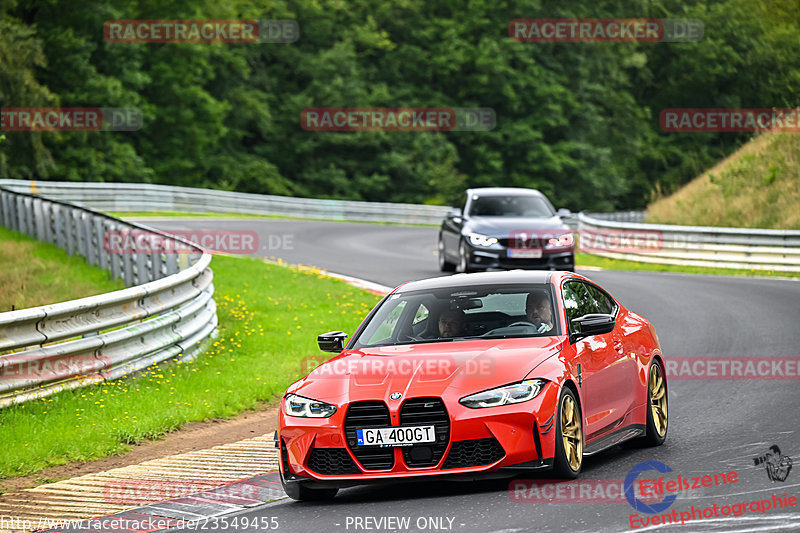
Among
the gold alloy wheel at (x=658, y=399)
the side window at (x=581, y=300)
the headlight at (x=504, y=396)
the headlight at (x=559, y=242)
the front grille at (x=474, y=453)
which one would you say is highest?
the side window at (x=581, y=300)

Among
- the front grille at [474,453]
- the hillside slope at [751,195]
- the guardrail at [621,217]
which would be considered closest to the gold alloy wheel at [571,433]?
the front grille at [474,453]

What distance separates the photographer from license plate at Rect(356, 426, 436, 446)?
25.4 feet

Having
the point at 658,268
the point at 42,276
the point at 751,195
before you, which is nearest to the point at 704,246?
the point at 658,268

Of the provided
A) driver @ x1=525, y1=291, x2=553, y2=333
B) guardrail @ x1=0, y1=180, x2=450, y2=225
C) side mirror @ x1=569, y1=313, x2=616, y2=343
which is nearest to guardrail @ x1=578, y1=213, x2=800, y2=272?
guardrail @ x1=0, y1=180, x2=450, y2=225

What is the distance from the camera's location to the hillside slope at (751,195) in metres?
33.1

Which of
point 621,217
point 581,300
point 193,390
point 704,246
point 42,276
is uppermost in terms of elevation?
point 581,300

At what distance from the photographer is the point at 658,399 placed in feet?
32.3

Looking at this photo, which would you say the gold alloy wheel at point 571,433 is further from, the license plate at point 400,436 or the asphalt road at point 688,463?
the license plate at point 400,436

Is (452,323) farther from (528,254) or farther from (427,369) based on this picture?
(528,254)

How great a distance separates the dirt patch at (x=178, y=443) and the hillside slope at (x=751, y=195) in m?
22.9

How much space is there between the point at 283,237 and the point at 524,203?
41.0ft

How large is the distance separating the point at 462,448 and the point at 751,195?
28704 mm

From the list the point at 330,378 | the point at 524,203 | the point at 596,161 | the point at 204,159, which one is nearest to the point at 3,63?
the point at 204,159

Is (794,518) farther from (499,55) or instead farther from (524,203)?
(499,55)
